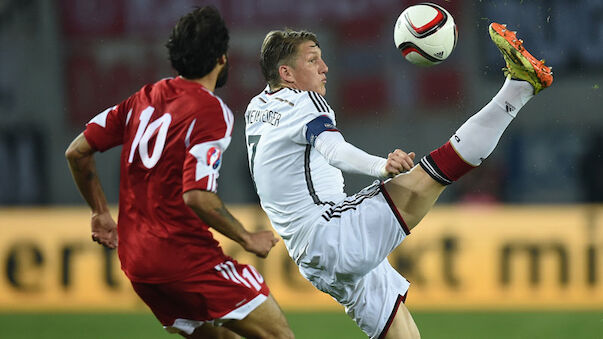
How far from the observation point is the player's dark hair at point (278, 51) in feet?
14.6

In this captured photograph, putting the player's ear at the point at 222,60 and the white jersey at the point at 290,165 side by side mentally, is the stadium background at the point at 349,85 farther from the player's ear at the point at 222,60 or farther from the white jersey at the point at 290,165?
the player's ear at the point at 222,60

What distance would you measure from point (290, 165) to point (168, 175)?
74 cm

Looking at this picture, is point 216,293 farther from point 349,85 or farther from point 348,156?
point 349,85

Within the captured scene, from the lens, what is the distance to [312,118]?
13.2ft

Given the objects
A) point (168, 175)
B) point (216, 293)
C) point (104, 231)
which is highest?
point (168, 175)

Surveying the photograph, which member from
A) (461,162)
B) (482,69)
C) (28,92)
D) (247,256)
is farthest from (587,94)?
(461,162)

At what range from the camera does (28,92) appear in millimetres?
11984

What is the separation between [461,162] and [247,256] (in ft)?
14.4

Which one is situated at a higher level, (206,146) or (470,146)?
(206,146)

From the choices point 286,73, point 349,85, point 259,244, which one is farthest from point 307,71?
point 349,85

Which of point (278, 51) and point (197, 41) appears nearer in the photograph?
point (197, 41)

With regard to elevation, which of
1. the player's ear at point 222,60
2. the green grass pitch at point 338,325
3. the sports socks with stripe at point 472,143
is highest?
the player's ear at point 222,60

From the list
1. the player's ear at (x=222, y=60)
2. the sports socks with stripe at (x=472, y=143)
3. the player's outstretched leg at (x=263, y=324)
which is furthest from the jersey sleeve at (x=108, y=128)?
the sports socks with stripe at (x=472, y=143)

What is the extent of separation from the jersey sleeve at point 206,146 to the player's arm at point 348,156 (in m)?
0.46
